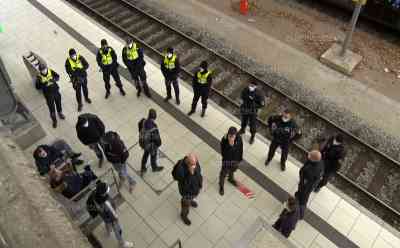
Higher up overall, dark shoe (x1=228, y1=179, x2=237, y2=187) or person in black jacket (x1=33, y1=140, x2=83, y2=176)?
person in black jacket (x1=33, y1=140, x2=83, y2=176)

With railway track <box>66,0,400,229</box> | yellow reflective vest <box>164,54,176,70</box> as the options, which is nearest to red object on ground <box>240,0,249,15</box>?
railway track <box>66,0,400,229</box>

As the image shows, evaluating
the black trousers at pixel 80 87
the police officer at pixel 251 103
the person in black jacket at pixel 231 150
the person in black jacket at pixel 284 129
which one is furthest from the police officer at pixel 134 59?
the person in black jacket at pixel 284 129

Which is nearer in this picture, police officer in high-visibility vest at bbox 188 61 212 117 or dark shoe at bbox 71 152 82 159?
dark shoe at bbox 71 152 82 159

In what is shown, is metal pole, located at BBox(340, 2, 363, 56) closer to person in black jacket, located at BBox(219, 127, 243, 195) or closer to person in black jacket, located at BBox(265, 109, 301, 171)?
person in black jacket, located at BBox(265, 109, 301, 171)

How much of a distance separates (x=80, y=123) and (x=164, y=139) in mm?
2593

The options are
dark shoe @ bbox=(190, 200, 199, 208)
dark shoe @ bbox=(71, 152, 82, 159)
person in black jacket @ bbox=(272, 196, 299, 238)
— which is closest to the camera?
person in black jacket @ bbox=(272, 196, 299, 238)

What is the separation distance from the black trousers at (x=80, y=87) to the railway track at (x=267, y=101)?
3.30 m

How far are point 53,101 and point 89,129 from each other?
7.18 feet

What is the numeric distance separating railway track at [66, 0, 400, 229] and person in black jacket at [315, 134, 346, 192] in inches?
29.9

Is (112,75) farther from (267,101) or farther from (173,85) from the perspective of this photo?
(267,101)

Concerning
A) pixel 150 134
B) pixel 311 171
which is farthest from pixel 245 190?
pixel 150 134

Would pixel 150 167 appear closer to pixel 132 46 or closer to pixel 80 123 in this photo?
pixel 80 123

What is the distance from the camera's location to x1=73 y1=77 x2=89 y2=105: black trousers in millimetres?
10289

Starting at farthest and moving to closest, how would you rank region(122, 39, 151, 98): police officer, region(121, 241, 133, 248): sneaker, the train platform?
1. region(122, 39, 151, 98): police officer
2. the train platform
3. region(121, 241, 133, 248): sneaker
